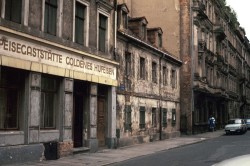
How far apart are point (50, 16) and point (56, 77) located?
7.93 ft

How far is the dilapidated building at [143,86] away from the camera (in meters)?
22.3

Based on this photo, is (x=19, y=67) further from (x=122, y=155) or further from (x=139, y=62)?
(x=139, y=62)

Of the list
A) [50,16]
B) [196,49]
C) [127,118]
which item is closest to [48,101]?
[50,16]

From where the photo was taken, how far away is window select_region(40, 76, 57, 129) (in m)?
15.2

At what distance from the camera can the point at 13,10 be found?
13.7 m

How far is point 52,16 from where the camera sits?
15.8m

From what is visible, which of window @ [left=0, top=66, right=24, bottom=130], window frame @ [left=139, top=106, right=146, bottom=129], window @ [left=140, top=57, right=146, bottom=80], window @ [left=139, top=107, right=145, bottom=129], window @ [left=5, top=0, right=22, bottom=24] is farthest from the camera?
window @ [left=140, top=57, right=146, bottom=80]

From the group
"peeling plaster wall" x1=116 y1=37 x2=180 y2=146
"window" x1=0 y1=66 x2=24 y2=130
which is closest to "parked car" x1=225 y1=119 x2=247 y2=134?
"peeling plaster wall" x1=116 y1=37 x2=180 y2=146

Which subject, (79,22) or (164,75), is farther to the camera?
(164,75)

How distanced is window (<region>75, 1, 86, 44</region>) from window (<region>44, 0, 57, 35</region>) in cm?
176

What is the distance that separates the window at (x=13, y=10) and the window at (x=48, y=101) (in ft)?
8.51

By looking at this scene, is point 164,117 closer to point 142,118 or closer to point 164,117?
point 164,117

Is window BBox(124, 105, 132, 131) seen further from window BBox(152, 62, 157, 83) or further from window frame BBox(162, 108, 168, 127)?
window frame BBox(162, 108, 168, 127)

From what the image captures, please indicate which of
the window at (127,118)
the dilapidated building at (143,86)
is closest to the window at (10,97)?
the dilapidated building at (143,86)
